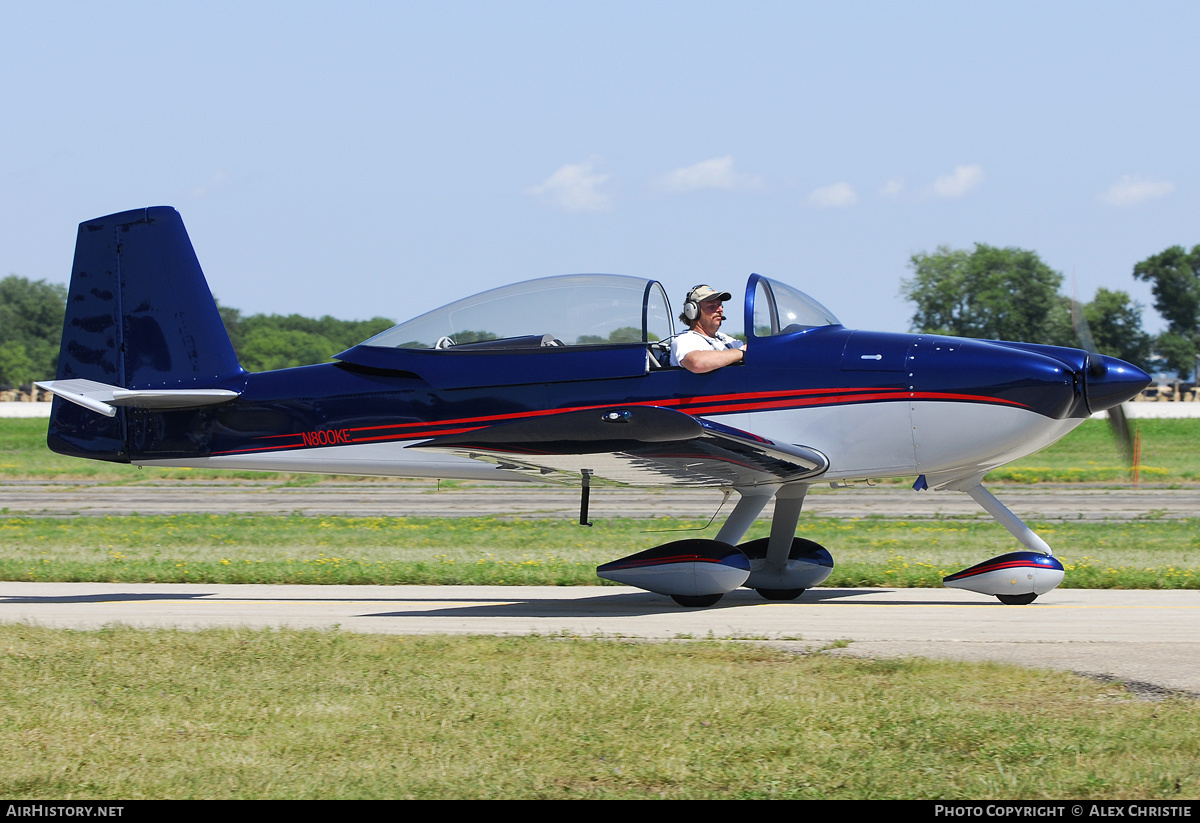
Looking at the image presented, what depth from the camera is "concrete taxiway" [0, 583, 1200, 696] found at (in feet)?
23.7

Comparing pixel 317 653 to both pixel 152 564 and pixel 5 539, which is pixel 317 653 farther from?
pixel 5 539

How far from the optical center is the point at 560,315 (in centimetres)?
948

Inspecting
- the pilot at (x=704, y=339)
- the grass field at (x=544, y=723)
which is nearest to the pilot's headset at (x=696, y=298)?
the pilot at (x=704, y=339)

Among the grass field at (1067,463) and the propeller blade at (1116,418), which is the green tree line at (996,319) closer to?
the grass field at (1067,463)

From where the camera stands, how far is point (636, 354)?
9.30 meters

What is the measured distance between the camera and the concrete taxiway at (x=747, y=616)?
7.21 meters

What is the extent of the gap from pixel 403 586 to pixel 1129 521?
12523 millimetres

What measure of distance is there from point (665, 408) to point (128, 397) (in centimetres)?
522

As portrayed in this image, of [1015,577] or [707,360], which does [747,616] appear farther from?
[1015,577]

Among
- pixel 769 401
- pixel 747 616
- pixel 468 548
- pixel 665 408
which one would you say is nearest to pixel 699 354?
pixel 769 401

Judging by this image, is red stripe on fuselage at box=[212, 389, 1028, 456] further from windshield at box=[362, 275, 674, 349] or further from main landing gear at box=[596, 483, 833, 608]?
main landing gear at box=[596, 483, 833, 608]

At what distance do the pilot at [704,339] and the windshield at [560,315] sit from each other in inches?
8.6

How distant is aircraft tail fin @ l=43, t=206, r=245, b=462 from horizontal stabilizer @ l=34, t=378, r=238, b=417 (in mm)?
248
